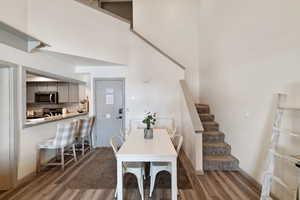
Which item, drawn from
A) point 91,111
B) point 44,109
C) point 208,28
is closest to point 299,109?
point 208,28

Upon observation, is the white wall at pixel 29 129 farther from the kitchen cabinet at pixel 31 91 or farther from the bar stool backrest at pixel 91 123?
the kitchen cabinet at pixel 31 91

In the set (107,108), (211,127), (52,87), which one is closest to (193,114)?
(211,127)

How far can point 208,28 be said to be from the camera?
4.97 m

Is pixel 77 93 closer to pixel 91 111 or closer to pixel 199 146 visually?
pixel 91 111

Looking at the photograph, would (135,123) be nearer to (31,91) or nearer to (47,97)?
(47,97)

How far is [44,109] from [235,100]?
20.3ft

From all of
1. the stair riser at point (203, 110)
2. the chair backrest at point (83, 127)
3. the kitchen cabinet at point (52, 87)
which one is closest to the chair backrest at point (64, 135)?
the chair backrest at point (83, 127)

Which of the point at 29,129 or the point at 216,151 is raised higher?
the point at 29,129

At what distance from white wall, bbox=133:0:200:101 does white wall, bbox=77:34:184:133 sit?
135cm

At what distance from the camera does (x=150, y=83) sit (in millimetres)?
4930

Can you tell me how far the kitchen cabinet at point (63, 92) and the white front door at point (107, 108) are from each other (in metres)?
1.44

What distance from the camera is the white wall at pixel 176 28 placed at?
19.6 ft

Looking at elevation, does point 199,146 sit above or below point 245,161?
above

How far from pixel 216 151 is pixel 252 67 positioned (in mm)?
1854
